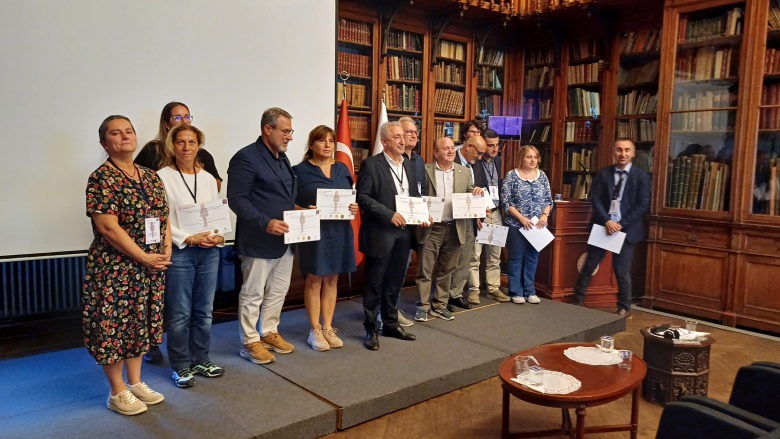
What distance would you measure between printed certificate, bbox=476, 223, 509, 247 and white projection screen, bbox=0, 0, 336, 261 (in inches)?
71.5

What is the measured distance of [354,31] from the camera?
568 cm

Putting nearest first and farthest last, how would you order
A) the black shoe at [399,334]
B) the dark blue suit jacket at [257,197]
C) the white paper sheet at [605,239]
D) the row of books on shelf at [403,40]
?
1. the dark blue suit jacket at [257,197]
2. the black shoe at [399,334]
3. the white paper sheet at [605,239]
4. the row of books on shelf at [403,40]

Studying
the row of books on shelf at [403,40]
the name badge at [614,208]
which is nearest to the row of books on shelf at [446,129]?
the row of books on shelf at [403,40]

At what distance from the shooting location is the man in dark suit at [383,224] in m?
3.59

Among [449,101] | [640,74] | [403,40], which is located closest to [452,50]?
[449,101]

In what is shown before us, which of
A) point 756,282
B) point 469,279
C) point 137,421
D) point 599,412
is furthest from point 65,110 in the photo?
point 756,282

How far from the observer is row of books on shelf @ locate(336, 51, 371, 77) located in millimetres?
5648

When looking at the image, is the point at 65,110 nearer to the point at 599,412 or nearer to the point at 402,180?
the point at 402,180

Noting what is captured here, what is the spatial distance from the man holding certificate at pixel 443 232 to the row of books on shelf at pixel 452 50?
2.48 metres

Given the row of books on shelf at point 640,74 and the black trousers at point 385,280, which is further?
the row of books on shelf at point 640,74

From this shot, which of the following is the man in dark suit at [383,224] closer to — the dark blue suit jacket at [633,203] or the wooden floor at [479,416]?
the wooden floor at [479,416]

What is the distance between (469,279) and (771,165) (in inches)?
105

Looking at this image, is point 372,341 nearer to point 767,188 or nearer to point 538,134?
point 767,188

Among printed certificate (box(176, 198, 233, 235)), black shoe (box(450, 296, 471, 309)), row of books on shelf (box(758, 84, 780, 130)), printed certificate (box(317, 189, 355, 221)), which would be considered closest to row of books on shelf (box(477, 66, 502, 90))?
row of books on shelf (box(758, 84, 780, 130))
